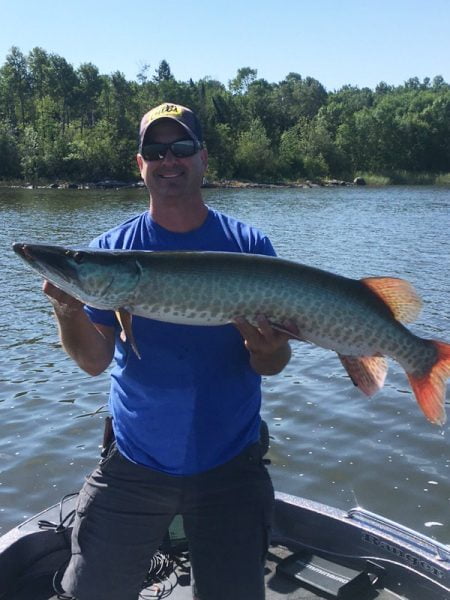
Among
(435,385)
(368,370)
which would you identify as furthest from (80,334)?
(435,385)

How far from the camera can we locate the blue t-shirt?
9.80 ft

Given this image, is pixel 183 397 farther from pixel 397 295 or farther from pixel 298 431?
pixel 298 431

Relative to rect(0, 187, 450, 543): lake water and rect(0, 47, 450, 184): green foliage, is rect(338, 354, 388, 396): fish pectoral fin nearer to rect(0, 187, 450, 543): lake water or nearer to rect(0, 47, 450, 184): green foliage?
rect(0, 187, 450, 543): lake water

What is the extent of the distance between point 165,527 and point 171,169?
1651 mm

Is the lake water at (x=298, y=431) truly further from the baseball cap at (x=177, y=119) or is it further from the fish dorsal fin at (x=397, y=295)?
the baseball cap at (x=177, y=119)

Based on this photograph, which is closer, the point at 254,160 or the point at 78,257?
the point at 78,257

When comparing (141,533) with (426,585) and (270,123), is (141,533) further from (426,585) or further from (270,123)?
(270,123)

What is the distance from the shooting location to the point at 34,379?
341 inches

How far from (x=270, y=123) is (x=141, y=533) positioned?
99813 millimetres

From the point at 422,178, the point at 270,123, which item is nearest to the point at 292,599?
the point at 422,178

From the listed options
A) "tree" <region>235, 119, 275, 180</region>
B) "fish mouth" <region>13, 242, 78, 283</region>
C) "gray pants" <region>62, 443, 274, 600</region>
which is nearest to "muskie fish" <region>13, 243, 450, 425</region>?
"fish mouth" <region>13, 242, 78, 283</region>

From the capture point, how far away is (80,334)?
3.10 m

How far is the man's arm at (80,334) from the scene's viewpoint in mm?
3020

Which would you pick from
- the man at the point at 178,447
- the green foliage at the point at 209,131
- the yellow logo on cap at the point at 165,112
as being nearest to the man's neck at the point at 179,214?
the man at the point at 178,447
